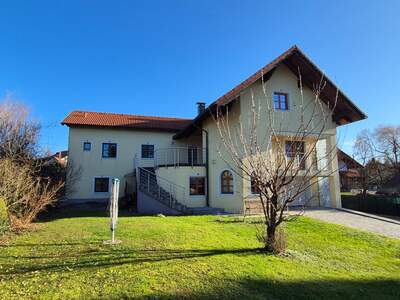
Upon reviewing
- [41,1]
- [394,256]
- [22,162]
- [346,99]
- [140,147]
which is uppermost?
[41,1]

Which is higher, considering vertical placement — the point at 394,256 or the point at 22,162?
the point at 22,162

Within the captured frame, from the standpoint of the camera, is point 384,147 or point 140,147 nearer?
point 140,147

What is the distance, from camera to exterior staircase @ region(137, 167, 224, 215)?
1545 cm

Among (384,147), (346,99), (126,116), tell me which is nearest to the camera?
(346,99)

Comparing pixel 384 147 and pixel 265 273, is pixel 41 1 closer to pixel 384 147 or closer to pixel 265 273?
pixel 265 273

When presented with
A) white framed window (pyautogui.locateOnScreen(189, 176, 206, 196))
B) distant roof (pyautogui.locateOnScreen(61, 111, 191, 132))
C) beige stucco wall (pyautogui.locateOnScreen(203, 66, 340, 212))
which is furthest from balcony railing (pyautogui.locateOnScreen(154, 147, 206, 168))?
white framed window (pyautogui.locateOnScreen(189, 176, 206, 196))

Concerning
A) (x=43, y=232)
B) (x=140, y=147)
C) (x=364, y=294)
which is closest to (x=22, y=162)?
(x=43, y=232)

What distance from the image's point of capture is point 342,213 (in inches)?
608

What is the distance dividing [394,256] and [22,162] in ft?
54.5

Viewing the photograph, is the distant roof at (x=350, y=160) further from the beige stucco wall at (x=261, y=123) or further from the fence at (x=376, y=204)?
the beige stucco wall at (x=261, y=123)

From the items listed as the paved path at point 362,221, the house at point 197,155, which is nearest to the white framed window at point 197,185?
the house at point 197,155

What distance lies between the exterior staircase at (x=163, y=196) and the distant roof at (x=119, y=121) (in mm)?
6119

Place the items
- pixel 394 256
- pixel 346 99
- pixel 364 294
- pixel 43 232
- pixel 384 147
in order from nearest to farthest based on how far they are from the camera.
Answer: pixel 364 294, pixel 394 256, pixel 43 232, pixel 346 99, pixel 384 147

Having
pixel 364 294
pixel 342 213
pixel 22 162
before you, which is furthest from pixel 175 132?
pixel 364 294
